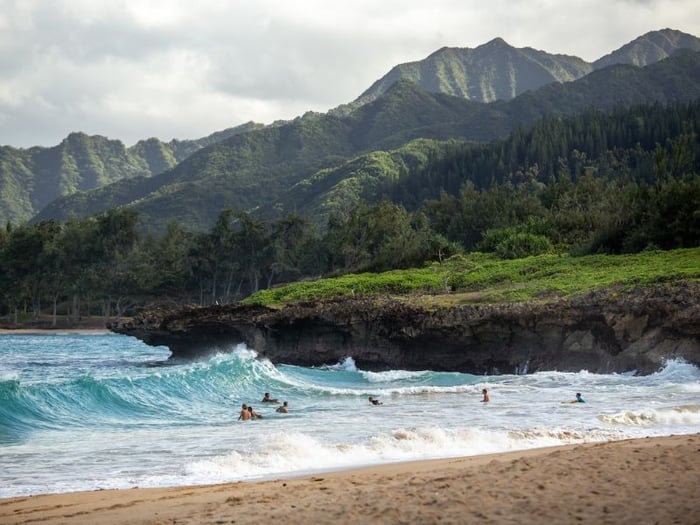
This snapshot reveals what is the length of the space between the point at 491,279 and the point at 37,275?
7419 cm

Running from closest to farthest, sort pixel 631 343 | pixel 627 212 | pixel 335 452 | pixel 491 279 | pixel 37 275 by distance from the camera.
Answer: pixel 335 452 < pixel 631 343 < pixel 491 279 < pixel 627 212 < pixel 37 275

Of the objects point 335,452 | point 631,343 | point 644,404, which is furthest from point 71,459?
point 631,343

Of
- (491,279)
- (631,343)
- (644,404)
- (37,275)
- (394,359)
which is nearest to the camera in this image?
(644,404)

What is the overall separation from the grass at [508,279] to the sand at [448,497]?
21.7m

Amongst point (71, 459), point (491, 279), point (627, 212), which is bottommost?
point (71, 459)

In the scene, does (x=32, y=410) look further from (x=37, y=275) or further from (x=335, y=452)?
(x=37, y=275)

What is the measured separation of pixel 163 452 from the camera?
17828 millimetres

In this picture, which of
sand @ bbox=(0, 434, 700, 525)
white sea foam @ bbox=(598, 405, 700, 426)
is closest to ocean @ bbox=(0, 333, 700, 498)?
white sea foam @ bbox=(598, 405, 700, 426)

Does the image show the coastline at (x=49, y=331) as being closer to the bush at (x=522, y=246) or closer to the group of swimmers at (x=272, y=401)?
the bush at (x=522, y=246)

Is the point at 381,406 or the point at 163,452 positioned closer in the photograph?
the point at 163,452

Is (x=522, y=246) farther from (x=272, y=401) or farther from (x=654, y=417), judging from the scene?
(x=654, y=417)

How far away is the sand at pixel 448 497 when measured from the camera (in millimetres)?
9359

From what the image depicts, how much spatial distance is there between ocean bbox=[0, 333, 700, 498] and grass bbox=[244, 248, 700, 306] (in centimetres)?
556

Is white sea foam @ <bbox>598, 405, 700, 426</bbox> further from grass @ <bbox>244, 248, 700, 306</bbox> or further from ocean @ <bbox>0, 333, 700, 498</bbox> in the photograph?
grass @ <bbox>244, 248, 700, 306</bbox>
